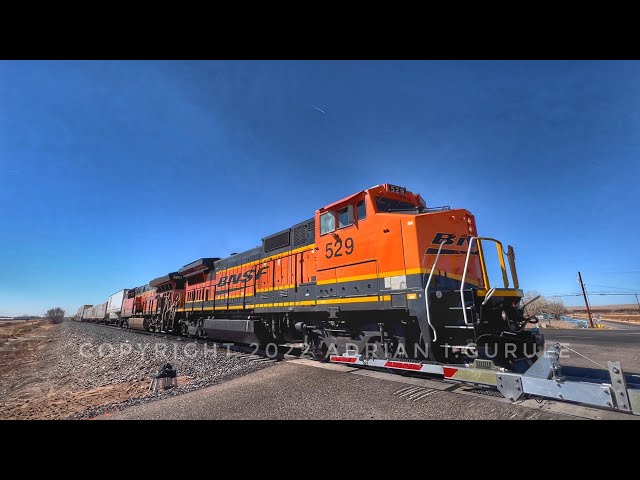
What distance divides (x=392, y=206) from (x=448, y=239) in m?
1.54

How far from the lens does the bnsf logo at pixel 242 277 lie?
11905 mm

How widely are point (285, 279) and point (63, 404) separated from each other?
6.23 metres

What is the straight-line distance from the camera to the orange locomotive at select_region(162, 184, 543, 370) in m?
5.85

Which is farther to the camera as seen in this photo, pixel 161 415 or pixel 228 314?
pixel 228 314

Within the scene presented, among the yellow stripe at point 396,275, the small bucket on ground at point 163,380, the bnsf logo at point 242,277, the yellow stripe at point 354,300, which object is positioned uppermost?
the bnsf logo at point 242,277

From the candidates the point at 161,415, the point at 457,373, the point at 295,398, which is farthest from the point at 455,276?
the point at 161,415

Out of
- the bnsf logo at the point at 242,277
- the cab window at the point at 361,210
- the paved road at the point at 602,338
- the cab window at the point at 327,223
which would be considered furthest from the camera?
the paved road at the point at 602,338

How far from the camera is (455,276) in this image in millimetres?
6762

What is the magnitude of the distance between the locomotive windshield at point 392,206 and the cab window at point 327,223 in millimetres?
1356

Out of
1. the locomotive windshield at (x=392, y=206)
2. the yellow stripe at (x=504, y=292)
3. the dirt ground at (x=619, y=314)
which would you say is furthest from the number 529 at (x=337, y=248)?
the dirt ground at (x=619, y=314)

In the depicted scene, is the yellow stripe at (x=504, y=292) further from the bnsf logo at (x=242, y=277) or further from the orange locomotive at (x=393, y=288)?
the bnsf logo at (x=242, y=277)
